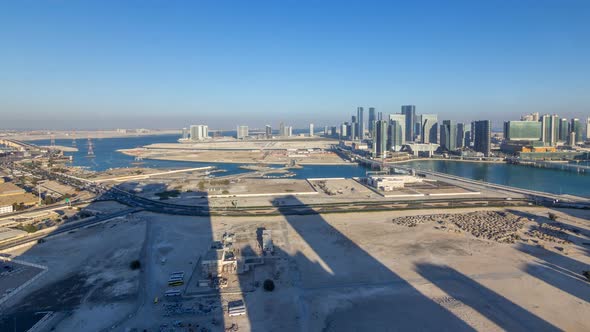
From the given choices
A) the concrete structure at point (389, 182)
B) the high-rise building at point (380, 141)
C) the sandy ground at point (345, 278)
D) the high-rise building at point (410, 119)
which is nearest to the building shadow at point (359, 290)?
the sandy ground at point (345, 278)

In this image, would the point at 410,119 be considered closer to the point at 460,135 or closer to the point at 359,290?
the point at 460,135

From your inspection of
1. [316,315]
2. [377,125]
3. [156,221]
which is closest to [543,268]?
[316,315]

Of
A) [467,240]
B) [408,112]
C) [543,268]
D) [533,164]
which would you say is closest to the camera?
[543,268]

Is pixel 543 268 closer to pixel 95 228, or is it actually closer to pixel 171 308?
pixel 171 308

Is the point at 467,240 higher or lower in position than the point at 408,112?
lower

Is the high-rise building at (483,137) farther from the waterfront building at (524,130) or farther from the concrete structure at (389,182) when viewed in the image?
the concrete structure at (389,182)

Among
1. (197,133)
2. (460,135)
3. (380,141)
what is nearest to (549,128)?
(460,135)

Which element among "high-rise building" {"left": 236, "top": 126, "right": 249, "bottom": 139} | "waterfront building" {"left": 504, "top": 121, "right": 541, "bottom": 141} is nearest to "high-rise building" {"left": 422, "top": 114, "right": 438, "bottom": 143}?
"waterfront building" {"left": 504, "top": 121, "right": 541, "bottom": 141}
